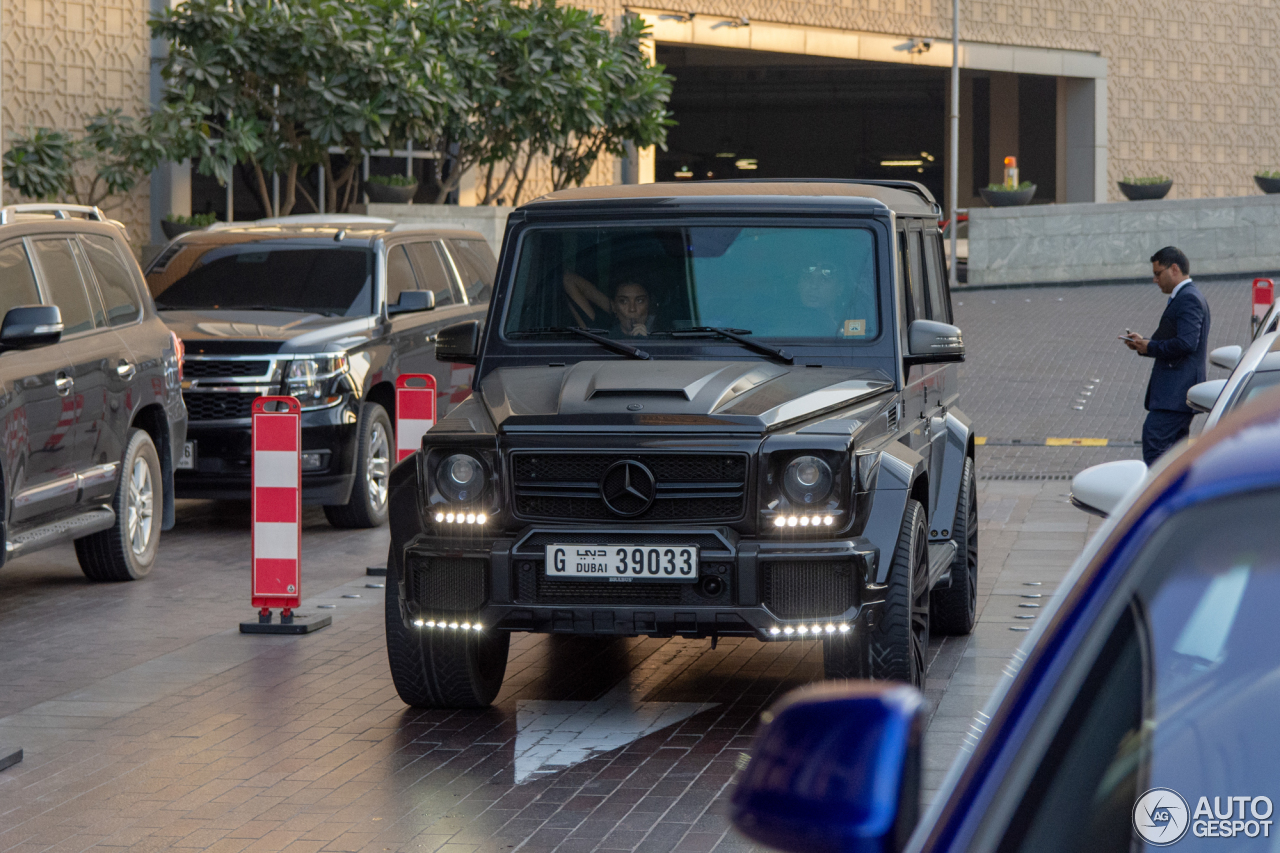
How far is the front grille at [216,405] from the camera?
11.3m

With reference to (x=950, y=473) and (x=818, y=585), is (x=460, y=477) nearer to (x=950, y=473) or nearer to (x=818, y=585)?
(x=818, y=585)

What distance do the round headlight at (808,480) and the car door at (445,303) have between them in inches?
269

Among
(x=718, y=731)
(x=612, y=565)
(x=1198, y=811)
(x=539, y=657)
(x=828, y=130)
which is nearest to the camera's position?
(x=1198, y=811)

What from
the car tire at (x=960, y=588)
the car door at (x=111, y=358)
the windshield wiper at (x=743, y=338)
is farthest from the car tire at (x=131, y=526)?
the car tire at (x=960, y=588)

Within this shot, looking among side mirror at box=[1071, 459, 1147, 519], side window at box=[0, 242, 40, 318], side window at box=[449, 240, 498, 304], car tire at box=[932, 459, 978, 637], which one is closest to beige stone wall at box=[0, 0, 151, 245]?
side window at box=[449, 240, 498, 304]

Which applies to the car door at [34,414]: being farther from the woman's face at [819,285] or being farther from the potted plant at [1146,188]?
the potted plant at [1146,188]

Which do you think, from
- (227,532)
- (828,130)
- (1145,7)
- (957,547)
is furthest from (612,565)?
(828,130)

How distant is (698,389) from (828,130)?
56.4 m

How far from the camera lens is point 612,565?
6258 millimetres

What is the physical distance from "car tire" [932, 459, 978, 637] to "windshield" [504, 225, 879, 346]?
1.46m

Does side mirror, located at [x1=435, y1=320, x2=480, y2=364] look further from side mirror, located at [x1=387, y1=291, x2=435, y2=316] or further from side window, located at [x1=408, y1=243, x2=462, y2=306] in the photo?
side window, located at [x1=408, y1=243, x2=462, y2=306]

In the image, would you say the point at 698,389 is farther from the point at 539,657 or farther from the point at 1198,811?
the point at 1198,811

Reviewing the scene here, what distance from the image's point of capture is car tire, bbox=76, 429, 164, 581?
972 cm

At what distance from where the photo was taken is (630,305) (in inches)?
287
